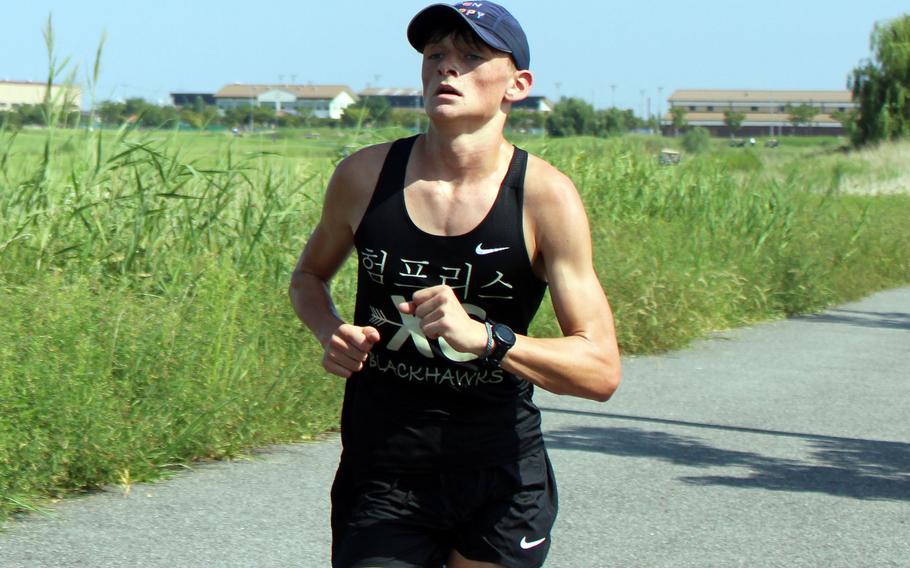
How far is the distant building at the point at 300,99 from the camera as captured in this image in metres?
12.0

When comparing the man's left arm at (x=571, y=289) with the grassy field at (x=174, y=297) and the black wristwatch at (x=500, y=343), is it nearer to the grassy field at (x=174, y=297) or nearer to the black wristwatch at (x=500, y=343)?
the black wristwatch at (x=500, y=343)

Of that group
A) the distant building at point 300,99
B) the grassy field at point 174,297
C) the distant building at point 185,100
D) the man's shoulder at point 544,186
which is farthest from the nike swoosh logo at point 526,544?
the distant building at point 300,99

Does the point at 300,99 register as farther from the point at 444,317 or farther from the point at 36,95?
the point at 444,317

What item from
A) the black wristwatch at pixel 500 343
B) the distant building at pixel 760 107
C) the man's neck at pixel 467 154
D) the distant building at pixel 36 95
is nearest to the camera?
the black wristwatch at pixel 500 343

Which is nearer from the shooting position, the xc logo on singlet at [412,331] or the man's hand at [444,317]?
the man's hand at [444,317]

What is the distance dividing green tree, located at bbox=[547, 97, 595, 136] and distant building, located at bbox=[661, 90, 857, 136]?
378 feet

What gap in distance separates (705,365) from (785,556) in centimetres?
576

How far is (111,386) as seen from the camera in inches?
265

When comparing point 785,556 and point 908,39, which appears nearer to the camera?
point 785,556

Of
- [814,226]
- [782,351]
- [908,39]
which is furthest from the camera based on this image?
[908,39]

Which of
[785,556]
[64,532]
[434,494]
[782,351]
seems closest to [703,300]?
[782,351]

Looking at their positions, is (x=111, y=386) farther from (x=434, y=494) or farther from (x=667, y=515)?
(x=434, y=494)

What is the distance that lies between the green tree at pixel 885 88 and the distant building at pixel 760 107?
7241 centimetres

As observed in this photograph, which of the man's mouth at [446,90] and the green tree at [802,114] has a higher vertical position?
the man's mouth at [446,90]
